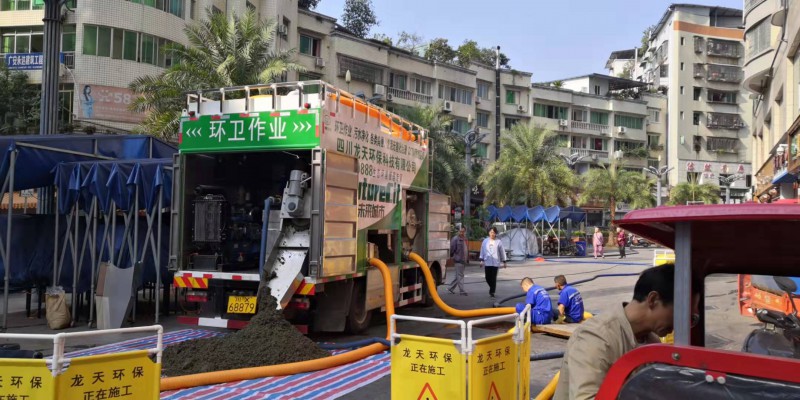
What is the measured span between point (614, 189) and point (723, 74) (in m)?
25.8

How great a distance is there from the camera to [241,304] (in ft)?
28.1

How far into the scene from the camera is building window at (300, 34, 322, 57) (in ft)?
122

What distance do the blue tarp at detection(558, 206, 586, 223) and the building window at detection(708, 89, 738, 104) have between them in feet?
116

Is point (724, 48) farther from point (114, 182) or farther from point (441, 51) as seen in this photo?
point (114, 182)

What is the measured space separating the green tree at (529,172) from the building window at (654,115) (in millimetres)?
Result: 29121

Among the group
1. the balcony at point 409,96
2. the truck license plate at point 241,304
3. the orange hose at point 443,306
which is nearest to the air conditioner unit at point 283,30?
the balcony at point 409,96

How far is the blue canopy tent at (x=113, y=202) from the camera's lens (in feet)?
34.1

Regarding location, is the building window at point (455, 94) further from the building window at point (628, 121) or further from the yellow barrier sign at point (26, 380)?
the yellow barrier sign at point (26, 380)

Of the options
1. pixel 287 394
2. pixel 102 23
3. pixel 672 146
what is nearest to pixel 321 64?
pixel 102 23

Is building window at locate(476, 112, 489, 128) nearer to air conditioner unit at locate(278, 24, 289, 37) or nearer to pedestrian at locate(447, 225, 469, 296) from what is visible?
air conditioner unit at locate(278, 24, 289, 37)

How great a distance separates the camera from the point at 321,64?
37.4 meters

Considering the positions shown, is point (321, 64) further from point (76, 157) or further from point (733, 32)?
point (733, 32)

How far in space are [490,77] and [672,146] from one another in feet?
72.1

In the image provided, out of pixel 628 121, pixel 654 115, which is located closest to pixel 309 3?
pixel 628 121
